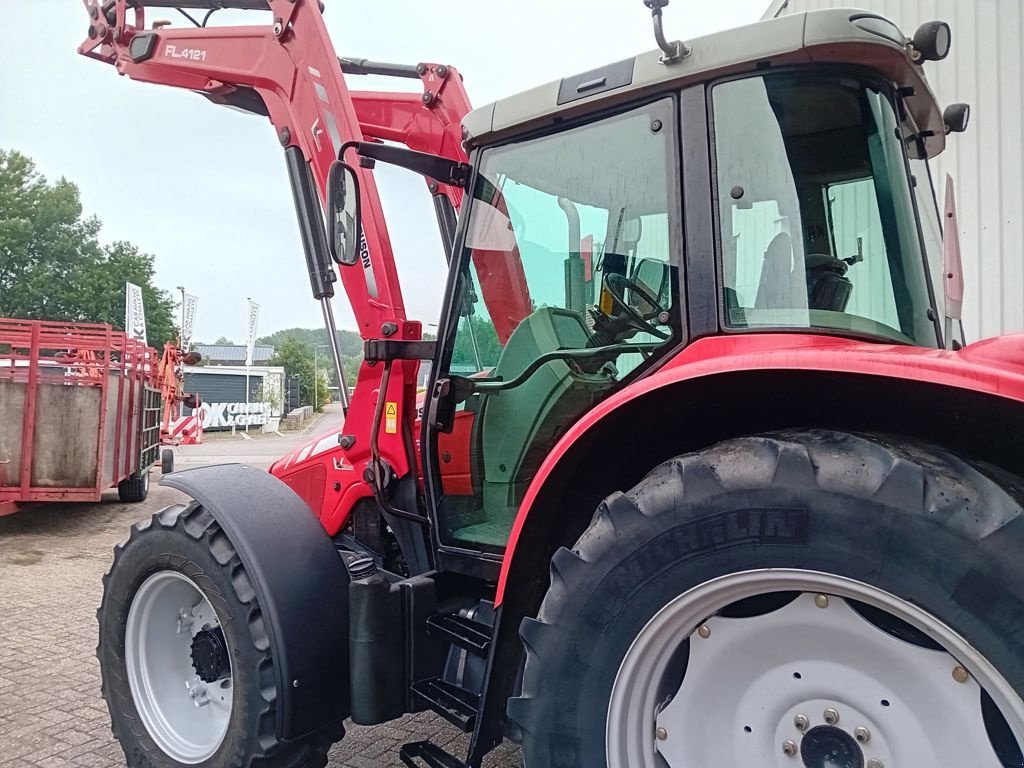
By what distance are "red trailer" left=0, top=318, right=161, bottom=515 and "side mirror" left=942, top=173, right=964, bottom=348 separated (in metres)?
8.21

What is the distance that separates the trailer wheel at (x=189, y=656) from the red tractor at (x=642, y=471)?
1 cm

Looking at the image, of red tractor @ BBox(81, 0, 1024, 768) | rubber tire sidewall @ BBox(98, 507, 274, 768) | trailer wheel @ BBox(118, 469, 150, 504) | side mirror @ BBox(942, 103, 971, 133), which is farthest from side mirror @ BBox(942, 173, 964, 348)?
trailer wheel @ BBox(118, 469, 150, 504)

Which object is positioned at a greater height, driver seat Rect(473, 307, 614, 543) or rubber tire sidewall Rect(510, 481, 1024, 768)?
driver seat Rect(473, 307, 614, 543)

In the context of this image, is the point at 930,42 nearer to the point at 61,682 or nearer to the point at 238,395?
the point at 61,682

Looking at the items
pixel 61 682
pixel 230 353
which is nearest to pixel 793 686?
pixel 61 682

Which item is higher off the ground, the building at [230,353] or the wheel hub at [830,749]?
the building at [230,353]

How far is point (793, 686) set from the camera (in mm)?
1590

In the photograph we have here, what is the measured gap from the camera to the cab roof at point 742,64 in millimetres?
1796

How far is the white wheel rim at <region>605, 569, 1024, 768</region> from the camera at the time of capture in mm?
1411

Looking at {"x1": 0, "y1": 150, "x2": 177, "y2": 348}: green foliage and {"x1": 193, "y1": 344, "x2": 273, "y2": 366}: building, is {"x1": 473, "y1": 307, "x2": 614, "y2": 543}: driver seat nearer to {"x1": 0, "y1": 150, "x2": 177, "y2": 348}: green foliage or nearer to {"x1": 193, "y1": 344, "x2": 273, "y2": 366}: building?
{"x1": 0, "y1": 150, "x2": 177, "y2": 348}: green foliage

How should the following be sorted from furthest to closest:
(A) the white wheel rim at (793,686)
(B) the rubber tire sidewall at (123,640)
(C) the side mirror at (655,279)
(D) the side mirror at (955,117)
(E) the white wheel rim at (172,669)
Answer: (E) the white wheel rim at (172,669), (D) the side mirror at (955,117), (B) the rubber tire sidewall at (123,640), (C) the side mirror at (655,279), (A) the white wheel rim at (793,686)

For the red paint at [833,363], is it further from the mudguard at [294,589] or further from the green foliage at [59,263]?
A: the green foliage at [59,263]

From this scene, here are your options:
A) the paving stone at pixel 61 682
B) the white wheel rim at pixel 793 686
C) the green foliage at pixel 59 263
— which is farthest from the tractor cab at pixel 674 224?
the green foliage at pixel 59 263

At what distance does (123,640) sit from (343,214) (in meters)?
1.78
